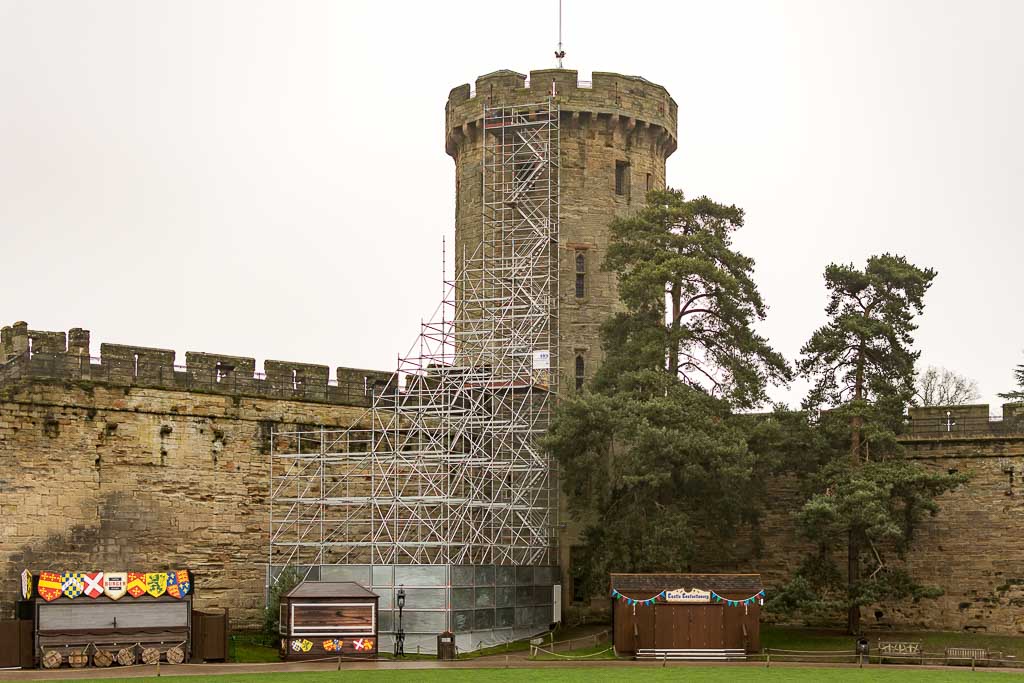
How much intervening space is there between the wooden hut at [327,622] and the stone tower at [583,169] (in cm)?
904

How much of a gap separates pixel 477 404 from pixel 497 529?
3.24 metres

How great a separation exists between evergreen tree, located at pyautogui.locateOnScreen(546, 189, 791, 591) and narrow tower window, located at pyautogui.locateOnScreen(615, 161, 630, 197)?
345cm

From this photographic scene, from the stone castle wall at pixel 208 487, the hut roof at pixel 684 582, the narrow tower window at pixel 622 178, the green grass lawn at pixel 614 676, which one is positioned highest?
the narrow tower window at pixel 622 178

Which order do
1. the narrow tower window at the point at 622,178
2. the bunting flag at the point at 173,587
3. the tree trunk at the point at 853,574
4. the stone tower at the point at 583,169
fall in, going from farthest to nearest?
the narrow tower window at the point at 622,178 → the stone tower at the point at 583,169 → the tree trunk at the point at 853,574 → the bunting flag at the point at 173,587

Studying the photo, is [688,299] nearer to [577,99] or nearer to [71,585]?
[577,99]

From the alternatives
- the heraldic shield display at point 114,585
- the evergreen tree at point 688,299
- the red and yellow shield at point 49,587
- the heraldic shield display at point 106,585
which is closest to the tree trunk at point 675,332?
the evergreen tree at point 688,299

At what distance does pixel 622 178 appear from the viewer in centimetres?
4228

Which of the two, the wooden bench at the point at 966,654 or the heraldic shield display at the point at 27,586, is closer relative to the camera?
the heraldic shield display at the point at 27,586

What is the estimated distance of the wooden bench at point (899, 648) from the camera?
1298 inches

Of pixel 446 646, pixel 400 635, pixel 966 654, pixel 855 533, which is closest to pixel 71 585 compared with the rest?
pixel 400 635

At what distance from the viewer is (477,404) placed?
37.3 m

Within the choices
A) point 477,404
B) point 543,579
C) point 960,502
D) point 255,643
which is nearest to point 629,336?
point 477,404

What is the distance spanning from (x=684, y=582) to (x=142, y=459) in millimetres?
12098

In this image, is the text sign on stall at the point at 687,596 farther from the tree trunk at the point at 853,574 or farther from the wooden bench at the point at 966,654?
the wooden bench at the point at 966,654
